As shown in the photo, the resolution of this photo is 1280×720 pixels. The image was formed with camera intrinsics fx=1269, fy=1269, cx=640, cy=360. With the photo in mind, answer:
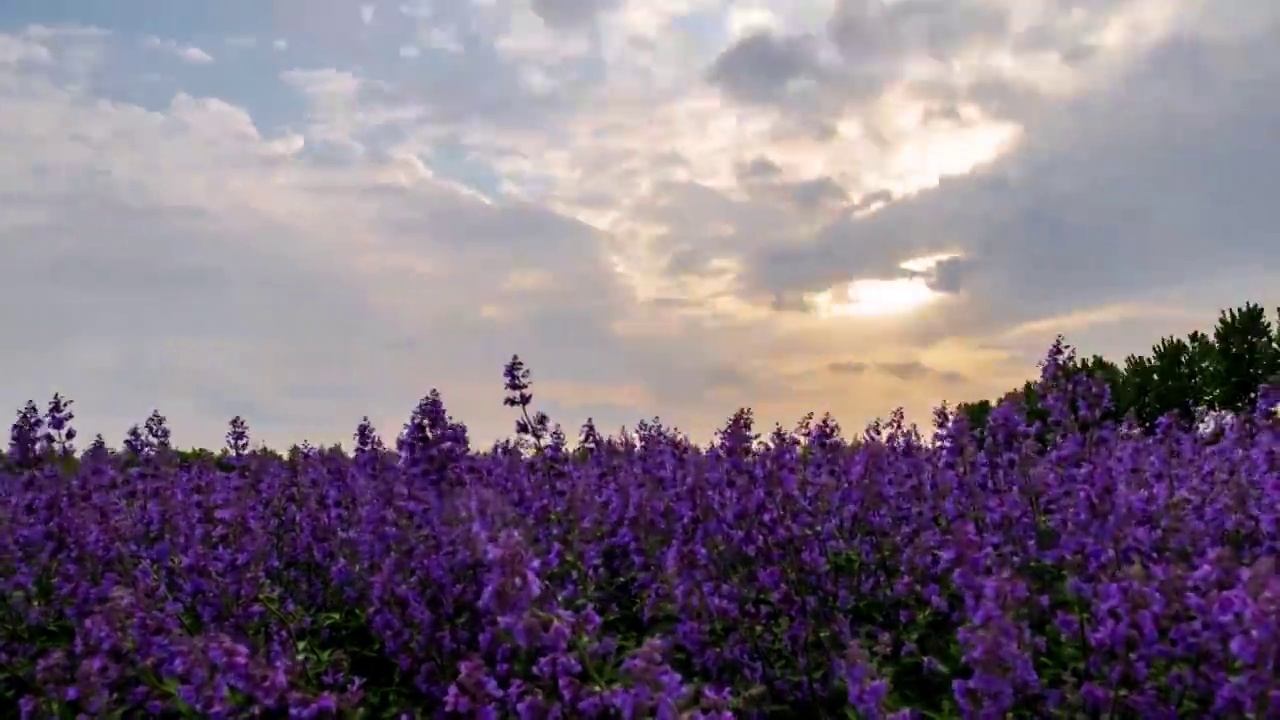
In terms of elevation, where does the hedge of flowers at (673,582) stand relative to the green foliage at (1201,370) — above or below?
below

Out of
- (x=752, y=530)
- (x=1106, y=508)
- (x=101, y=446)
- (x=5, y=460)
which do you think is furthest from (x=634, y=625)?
(x=5, y=460)

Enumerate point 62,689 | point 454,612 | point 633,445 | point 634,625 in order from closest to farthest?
point 62,689 → point 454,612 → point 634,625 → point 633,445

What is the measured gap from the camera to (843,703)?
726 cm

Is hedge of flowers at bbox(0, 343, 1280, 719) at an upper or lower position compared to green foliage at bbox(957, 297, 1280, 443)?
lower

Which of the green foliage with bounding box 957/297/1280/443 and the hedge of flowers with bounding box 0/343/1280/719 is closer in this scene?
the hedge of flowers with bounding box 0/343/1280/719

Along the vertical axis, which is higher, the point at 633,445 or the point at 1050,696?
the point at 633,445

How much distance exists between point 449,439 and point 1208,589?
185 inches

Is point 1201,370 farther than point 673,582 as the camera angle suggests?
Yes

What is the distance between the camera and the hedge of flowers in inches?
214

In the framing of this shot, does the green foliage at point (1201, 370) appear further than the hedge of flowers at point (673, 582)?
Yes

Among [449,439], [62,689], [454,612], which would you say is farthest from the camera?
[449,439]

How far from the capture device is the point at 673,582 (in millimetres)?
7078

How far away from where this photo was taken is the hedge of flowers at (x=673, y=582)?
17.9 feet

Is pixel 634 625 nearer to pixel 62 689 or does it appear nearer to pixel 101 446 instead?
pixel 62 689
